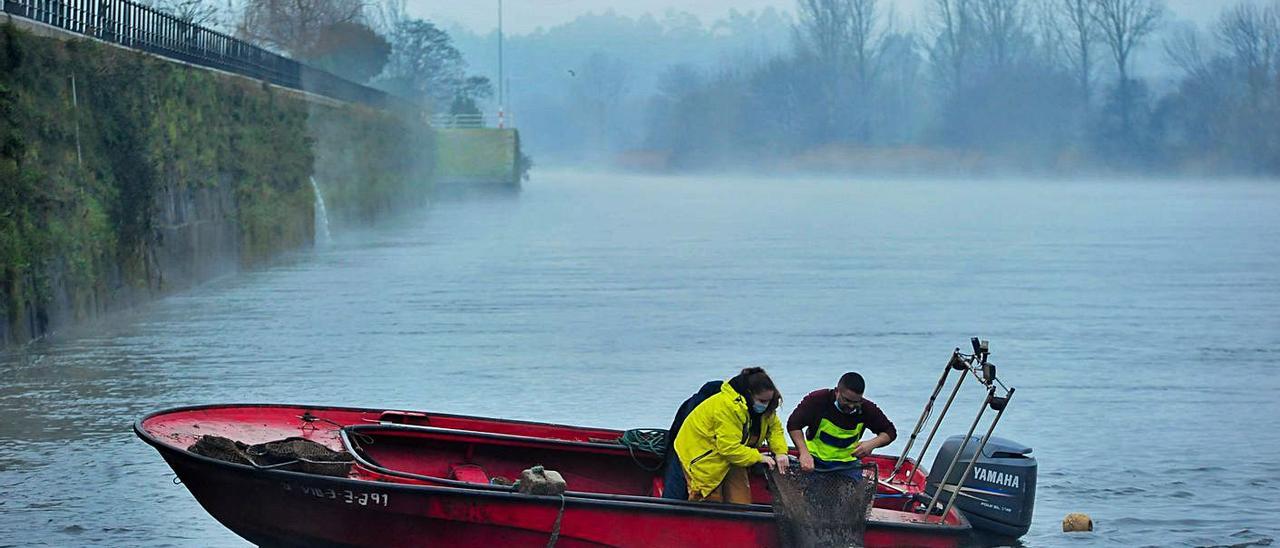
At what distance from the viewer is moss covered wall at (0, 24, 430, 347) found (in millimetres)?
21938

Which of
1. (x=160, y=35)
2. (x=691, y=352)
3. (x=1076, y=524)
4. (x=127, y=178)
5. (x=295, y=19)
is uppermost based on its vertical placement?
(x=295, y=19)

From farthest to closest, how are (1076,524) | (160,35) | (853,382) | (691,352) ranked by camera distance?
(160,35)
(691,352)
(1076,524)
(853,382)

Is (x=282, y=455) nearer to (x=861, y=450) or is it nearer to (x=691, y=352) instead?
(x=861, y=450)

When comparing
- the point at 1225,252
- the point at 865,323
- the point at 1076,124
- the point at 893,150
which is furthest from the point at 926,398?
the point at 893,150

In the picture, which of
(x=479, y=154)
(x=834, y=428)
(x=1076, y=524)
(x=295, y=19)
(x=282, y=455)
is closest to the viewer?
(x=282, y=455)

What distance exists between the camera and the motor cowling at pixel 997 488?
12.1 meters

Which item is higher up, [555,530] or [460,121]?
[460,121]

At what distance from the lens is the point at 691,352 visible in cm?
2356

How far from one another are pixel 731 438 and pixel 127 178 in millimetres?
18667

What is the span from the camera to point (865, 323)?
2706cm

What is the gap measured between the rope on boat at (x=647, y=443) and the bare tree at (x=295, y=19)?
57992 mm

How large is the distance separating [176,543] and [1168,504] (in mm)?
8141

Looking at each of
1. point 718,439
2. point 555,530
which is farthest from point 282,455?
point 718,439

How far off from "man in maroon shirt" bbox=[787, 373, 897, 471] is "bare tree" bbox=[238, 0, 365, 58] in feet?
195
